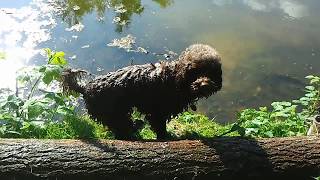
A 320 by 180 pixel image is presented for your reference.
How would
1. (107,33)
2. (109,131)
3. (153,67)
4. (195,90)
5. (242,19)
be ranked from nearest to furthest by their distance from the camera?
1. (195,90)
2. (153,67)
3. (109,131)
4. (107,33)
5. (242,19)

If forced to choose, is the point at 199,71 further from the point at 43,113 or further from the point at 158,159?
the point at 43,113

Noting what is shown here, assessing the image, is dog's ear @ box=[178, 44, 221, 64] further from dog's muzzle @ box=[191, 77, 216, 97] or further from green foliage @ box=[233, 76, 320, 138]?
green foliage @ box=[233, 76, 320, 138]

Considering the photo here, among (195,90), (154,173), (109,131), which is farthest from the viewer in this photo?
(109,131)

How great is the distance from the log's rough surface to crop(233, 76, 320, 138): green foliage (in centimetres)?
107

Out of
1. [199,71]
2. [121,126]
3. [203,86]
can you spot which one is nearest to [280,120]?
[199,71]

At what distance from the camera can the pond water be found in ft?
30.5

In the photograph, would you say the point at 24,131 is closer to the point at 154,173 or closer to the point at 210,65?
the point at 154,173

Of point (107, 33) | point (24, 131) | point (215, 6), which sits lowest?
point (24, 131)

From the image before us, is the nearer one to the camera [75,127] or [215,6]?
[75,127]

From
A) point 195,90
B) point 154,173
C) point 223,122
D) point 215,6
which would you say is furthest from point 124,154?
point 215,6

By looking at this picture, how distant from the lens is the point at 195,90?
18.2 feet

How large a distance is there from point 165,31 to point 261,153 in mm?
5942

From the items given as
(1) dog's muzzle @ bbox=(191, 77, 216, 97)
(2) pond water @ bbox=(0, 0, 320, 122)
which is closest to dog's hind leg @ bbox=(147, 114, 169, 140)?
(1) dog's muzzle @ bbox=(191, 77, 216, 97)

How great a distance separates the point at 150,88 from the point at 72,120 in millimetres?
1505
